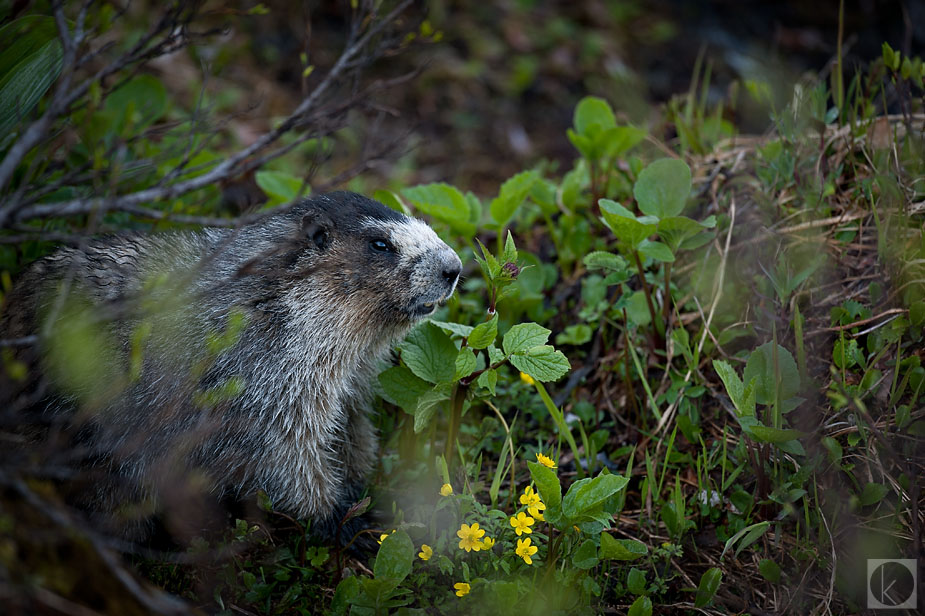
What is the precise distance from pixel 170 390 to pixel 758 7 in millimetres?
8771

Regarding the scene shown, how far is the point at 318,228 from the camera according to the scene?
12.6ft

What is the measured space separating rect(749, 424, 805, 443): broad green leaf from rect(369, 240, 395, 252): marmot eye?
1955 mm

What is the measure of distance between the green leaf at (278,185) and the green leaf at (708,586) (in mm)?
3338

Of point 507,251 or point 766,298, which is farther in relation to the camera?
point 766,298

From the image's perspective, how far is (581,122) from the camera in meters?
5.04

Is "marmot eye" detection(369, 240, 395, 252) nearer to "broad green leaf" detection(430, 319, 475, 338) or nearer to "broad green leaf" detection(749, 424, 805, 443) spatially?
"broad green leaf" detection(430, 319, 475, 338)

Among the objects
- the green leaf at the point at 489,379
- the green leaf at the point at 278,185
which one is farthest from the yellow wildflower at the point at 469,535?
the green leaf at the point at 278,185

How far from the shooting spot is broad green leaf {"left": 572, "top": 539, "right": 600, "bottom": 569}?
314cm

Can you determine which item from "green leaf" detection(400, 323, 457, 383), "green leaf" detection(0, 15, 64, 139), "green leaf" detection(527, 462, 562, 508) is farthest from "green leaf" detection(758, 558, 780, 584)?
"green leaf" detection(0, 15, 64, 139)

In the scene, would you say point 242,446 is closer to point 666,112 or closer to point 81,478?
point 81,478

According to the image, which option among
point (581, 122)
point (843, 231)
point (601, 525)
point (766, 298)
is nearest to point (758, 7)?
point (581, 122)

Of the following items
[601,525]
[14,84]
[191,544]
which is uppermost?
[14,84]

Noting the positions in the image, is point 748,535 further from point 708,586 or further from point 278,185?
point 278,185

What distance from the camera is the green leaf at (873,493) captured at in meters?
3.15
